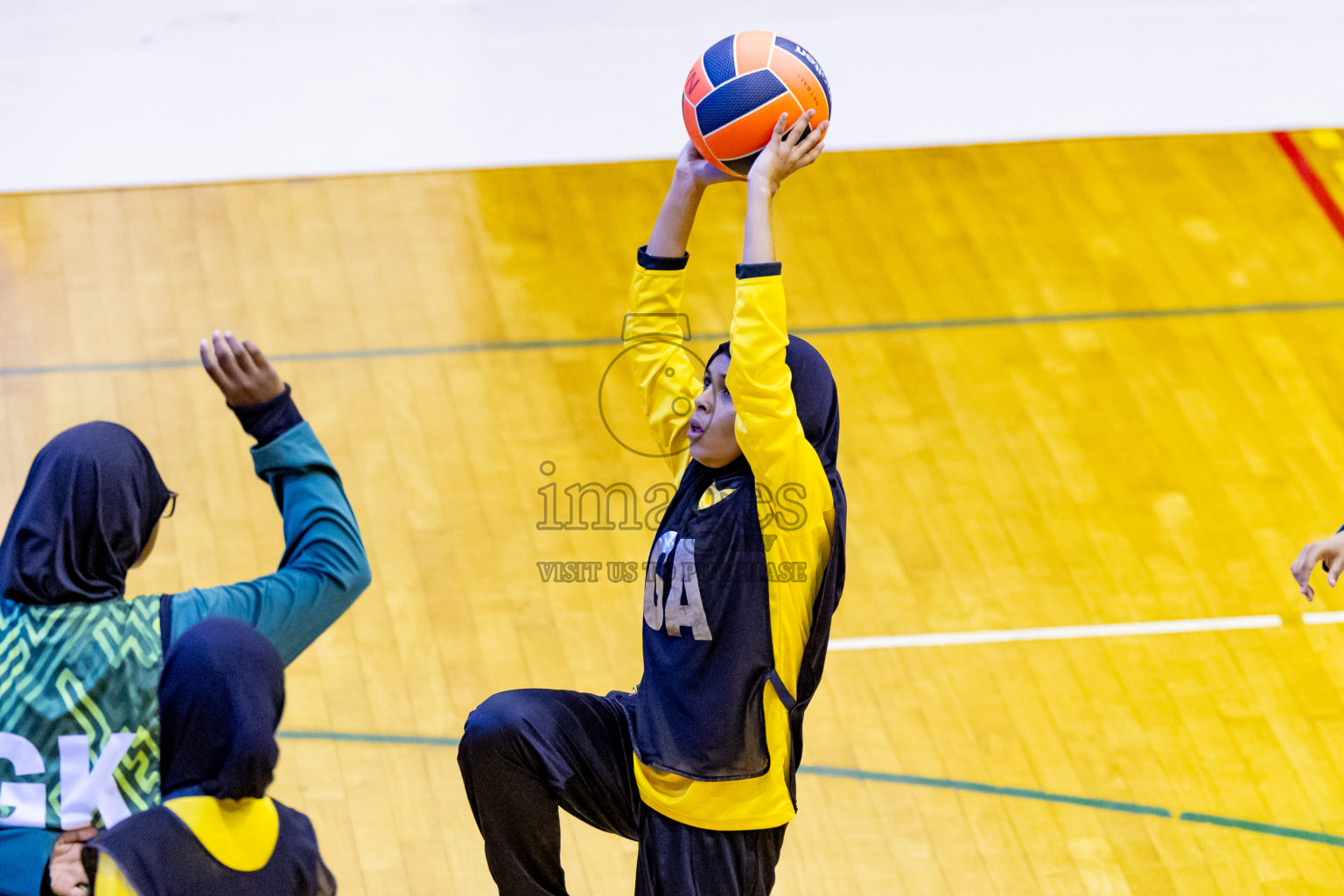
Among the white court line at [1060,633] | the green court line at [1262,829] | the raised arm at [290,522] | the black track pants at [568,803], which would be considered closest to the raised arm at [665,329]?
the black track pants at [568,803]

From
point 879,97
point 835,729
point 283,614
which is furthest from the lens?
point 879,97

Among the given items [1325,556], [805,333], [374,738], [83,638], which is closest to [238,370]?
[83,638]

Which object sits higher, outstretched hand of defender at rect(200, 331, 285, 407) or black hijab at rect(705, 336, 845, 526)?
outstretched hand of defender at rect(200, 331, 285, 407)

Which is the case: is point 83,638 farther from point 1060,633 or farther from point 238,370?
point 1060,633

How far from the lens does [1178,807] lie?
3.49 metres

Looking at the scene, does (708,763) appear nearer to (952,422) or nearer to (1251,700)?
(1251,700)

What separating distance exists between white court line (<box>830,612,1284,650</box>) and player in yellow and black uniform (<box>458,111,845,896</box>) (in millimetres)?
1451

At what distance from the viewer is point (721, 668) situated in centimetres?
237

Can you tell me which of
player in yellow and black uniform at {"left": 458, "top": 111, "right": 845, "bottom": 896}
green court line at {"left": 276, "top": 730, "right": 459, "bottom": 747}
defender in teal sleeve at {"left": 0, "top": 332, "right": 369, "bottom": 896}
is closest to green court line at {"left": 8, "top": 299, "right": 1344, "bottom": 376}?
green court line at {"left": 276, "top": 730, "right": 459, "bottom": 747}

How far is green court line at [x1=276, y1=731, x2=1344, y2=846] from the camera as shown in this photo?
11.3ft

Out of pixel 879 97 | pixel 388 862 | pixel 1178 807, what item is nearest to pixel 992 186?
pixel 879 97

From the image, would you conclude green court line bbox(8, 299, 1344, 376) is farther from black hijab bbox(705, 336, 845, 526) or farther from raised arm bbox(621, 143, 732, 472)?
black hijab bbox(705, 336, 845, 526)

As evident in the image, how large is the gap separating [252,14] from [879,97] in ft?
9.65

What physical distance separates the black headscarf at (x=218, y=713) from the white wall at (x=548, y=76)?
4.12m
